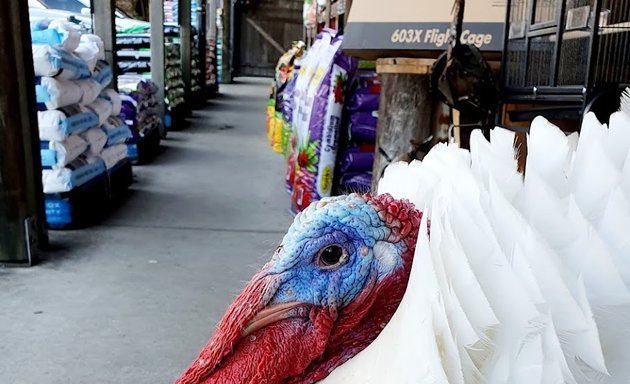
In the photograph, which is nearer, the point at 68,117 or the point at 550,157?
the point at 550,157

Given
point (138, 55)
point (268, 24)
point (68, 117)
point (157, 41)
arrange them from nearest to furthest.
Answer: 1. point (68, 117)
2. point (157, 41)
3. point (138, 55)
4. point (268, 24)

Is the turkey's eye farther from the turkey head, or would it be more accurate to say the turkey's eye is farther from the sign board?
the sign board

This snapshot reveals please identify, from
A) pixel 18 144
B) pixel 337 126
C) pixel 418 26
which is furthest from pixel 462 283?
pixel 337 126

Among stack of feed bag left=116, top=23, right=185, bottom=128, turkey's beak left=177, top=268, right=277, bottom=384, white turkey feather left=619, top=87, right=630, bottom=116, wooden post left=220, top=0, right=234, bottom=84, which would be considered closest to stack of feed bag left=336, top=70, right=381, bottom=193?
white turkey feather left=619, top=87, right=630, bottom=116

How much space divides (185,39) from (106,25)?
13.5 ft

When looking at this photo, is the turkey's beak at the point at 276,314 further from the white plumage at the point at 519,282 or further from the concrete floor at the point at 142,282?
the concrete floor at the point at 142,282

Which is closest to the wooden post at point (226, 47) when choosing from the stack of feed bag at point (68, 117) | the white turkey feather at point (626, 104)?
the stack of feed bag at point (68, 117)

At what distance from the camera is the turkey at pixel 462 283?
612mm

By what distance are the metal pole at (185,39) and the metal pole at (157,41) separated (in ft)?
5.19

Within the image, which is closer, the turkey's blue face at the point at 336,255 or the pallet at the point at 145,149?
the turkey's blue face at the point at 336,255

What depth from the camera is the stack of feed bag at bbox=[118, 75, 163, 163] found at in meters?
5.47

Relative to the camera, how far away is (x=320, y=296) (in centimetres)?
75

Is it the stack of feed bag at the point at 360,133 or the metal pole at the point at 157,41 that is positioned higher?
the metal pole at the point at 157,41

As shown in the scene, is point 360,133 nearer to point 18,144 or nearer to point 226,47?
point 18,144
